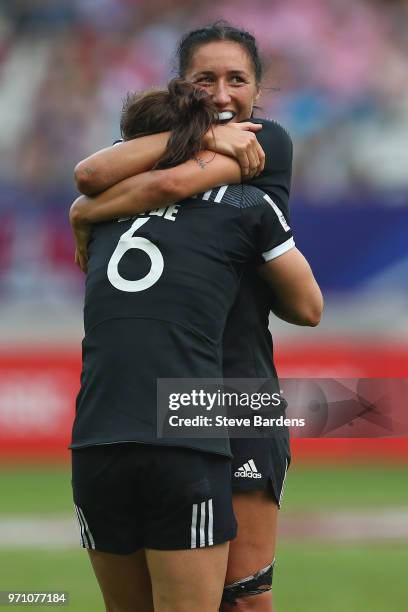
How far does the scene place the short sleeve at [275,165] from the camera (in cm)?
289

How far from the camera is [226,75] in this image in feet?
10.2

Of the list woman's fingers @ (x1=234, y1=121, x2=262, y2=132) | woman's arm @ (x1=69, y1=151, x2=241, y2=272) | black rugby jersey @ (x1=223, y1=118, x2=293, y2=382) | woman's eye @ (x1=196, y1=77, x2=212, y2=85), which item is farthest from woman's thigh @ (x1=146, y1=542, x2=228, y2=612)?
woman's eye @ (x1=196, y1=77, x2=212, y2=85)

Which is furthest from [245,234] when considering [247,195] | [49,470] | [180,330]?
[49,470]

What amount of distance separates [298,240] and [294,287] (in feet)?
25.6

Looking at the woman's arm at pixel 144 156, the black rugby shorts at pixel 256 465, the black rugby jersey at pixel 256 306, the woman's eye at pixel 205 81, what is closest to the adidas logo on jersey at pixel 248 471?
the black rugby shorts at pixel 256 465

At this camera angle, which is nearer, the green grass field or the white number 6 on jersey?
the white number 6 on jersey

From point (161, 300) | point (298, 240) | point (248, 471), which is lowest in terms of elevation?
point (248, 471)

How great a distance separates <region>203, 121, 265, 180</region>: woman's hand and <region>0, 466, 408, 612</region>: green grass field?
3.06m

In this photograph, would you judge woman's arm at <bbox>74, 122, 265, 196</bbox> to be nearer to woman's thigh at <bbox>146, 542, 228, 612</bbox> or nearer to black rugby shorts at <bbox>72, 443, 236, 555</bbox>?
black rugby shorts at <bbox>72, 443, 236, 555</bbox>

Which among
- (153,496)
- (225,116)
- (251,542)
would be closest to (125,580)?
(153,496)

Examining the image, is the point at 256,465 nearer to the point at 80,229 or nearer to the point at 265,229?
the point at 265,229

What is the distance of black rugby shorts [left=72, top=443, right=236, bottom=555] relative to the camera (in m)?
2.55

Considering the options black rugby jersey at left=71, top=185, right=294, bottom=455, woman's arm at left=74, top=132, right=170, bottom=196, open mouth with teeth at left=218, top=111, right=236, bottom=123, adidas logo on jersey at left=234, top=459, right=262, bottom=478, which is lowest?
adidas logo on jersey at left=234, top=459, right=262, bottom=478

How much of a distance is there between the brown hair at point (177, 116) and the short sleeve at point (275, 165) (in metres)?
0.19
